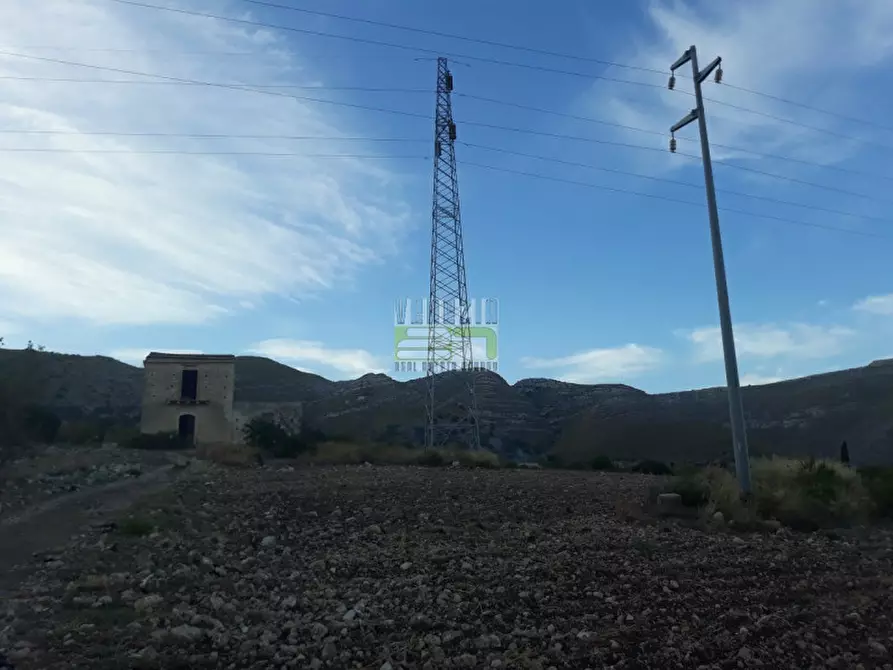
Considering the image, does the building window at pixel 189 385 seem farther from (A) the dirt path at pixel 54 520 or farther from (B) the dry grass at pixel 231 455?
(A) the dirt path at pixel 54 520

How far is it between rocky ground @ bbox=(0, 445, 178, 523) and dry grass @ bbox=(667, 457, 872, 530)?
40.3 ft

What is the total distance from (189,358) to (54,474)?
98.7 feet

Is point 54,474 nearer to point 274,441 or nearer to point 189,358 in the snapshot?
point 274,441

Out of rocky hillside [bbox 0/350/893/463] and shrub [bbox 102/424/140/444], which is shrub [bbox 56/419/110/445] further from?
rocky hillside [bbox 0/350/893/463]

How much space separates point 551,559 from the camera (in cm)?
938

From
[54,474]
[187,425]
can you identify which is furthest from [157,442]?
[54,474]

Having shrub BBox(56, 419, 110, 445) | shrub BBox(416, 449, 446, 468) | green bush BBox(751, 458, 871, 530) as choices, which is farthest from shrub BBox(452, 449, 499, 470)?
shrub BBox(56, 419, 110, 445)

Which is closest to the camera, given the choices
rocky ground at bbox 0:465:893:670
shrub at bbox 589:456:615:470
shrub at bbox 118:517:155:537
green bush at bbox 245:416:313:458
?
rocky ground at bbox 0:465:893:670

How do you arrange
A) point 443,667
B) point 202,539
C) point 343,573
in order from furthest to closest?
point 202,539 → point 343,573 → point 443,667

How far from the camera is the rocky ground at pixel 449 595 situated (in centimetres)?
596

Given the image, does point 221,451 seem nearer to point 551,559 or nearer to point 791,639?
point 551,559

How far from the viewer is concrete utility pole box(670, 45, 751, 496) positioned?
1498 cm

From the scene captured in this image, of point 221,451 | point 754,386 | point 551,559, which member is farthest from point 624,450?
point 551,559

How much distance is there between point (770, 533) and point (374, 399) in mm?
60640
